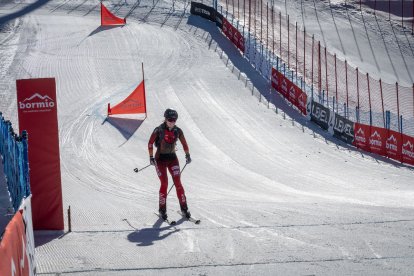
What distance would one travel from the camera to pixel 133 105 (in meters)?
23.0

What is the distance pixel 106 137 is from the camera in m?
20.5

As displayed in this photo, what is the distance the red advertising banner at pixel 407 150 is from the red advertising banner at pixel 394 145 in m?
0.15

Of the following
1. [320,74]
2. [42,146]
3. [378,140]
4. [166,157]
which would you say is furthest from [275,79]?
[42,146]

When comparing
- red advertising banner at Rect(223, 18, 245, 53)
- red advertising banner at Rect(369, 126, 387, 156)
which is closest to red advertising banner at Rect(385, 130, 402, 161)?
red advertising banner at Rect(369, 126, 387, 156)

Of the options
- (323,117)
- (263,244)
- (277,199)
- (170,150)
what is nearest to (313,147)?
(323,117)

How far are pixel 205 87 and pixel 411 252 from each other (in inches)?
833

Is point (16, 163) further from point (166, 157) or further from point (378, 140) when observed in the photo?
point (378, 140)

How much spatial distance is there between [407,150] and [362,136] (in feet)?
6.16

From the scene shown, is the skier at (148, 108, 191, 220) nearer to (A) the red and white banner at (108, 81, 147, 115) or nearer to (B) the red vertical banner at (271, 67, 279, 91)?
(A) the red and white banner at (108, 81, 147, 115)

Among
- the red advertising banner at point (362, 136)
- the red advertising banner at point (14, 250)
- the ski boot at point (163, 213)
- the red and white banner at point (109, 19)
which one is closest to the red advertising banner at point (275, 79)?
the red advertising banner at point (362, 136)

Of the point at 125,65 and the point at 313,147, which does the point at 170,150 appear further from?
the point at 125,65

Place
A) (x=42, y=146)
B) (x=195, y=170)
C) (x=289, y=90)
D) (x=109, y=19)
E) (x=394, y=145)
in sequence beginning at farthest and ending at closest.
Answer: (x=109, y=19) < (x=289, y=90) < (x=394, y=145) < (x=195, y=170) < (x=42, y=146)

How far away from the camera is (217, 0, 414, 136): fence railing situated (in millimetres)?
28016

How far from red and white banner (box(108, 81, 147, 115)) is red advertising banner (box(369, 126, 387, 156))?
293 inches
